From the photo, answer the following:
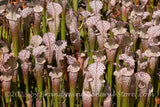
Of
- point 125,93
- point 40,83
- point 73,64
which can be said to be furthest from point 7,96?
point 125,93

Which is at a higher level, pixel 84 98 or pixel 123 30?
pixel 123 30

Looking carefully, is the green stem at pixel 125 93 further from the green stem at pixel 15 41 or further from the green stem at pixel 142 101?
the green stem at pixel 15 41

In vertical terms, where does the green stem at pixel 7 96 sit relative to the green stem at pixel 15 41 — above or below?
below

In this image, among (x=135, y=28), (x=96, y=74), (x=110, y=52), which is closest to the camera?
(x=96, y=74)

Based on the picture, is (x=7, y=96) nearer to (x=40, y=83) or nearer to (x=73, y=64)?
(x=40, y=83)

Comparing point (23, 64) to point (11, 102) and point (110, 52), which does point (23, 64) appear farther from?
point (110, 52)

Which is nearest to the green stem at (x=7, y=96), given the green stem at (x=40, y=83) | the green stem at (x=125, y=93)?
the green stem at (x=40, y=83)

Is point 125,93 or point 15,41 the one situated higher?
point 15,41

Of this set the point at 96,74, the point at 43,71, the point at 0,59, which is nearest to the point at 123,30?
the point at 96,74

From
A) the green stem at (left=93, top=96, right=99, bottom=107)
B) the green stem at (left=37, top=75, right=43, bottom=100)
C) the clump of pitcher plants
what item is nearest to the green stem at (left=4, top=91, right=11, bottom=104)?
the clump of pitcher plants

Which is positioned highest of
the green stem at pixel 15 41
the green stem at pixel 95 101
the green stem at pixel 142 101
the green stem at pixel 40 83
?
the green stem at pixel 15 41

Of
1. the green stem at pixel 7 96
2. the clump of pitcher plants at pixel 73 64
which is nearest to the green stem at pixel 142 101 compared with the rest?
the clump of pitcher plants at pixel 73 64
